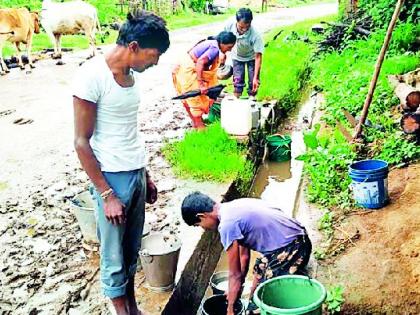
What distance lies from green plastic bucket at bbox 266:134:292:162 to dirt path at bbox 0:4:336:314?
1.35m

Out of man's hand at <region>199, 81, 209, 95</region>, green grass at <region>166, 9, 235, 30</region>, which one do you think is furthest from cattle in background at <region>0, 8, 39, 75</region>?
green grass at <region>166, 9, 235, 30</region>

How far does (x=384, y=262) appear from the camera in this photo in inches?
186

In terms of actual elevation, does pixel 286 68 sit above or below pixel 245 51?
below

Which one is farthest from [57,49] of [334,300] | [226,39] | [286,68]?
[334,300]

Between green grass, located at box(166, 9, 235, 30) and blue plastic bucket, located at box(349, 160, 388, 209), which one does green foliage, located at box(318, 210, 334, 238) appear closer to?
blue plastic bucket, located at box(349, 160, 388, 209)

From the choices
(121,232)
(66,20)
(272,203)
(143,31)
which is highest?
(143,31)

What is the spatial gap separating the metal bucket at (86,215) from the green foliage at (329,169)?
2578mm

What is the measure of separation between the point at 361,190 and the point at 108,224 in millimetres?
3196

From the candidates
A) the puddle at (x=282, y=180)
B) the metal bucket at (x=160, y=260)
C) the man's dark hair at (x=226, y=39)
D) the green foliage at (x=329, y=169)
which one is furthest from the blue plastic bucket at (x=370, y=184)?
the man's dark hair at (x=226, y=39)

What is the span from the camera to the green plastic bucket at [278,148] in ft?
26.6

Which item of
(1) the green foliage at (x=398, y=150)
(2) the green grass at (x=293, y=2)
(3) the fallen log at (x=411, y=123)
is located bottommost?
(2) the green grass at (x=293, y=2)

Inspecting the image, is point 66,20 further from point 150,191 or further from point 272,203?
point 150,191

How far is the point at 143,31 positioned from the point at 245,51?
5.85 meters

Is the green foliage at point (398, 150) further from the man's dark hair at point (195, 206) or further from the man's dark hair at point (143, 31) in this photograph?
the man's dark hair at point (143, 31)
